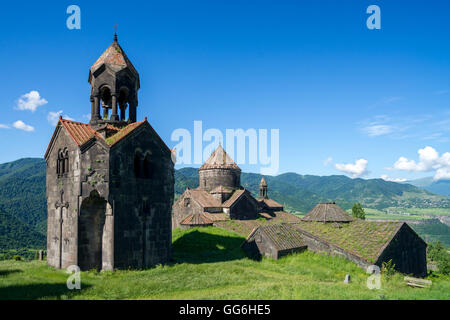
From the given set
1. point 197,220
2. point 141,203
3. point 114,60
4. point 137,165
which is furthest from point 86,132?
point 197,220

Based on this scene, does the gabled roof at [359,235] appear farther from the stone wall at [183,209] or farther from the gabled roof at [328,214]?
the stone wall at [183,209]

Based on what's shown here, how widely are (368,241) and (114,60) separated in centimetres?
2096

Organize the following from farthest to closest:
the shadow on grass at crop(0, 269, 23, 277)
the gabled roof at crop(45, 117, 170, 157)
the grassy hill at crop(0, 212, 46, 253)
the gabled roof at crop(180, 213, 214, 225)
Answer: the grassy hill at crop(0, 212, 46, 253), the gabled roof at crop(180, 213, 214, 225), the gabled roof at crop(45, 117, 170, 157), the shadow on grass at crop(0, 269, 23, 277)

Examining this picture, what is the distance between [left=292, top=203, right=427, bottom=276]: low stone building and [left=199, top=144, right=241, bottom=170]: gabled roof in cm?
1708

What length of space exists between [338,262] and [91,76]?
20.6 m

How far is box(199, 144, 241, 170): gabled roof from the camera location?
41.9m

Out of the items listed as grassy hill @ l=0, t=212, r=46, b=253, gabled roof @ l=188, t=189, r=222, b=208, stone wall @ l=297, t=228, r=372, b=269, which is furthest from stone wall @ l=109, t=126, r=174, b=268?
grassy hill @ l=0, t=212, r=46, b=253

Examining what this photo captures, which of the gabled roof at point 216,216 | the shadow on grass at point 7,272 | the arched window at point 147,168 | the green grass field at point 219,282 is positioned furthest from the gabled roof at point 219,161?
the shadow on grass at point 7,272

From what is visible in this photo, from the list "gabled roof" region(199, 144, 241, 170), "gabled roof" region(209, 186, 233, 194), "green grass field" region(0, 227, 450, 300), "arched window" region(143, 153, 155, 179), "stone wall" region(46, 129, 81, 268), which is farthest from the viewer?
"gabled roof" region(199, 144, 241, 170)

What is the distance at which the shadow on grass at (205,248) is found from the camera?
70.7ft

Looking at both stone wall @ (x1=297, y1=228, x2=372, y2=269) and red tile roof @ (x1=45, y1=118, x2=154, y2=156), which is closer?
red tile roof @ (x1=45, y1=118, x2=154, y2=156)

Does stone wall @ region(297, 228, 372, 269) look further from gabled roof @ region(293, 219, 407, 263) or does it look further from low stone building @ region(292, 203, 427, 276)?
gabled roof @ region(293, 219, 407, 263)

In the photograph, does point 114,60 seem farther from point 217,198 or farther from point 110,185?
point 217,198
